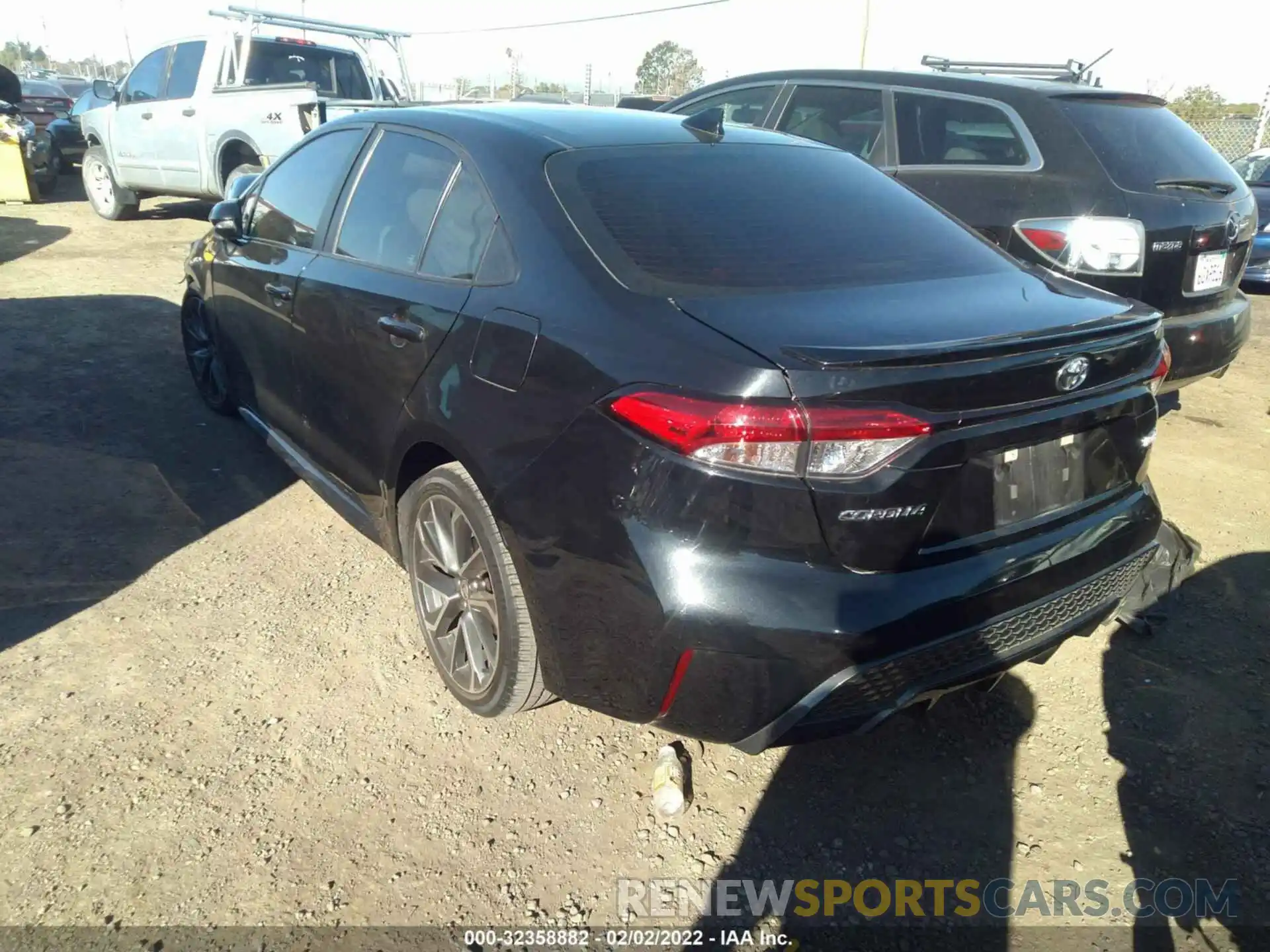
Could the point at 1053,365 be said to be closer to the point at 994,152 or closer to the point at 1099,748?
the point at 1099,748

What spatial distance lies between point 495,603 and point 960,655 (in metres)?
1.19

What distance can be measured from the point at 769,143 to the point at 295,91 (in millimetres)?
7137

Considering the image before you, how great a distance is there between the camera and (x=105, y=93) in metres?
11.8

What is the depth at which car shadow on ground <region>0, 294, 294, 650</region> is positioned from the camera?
3498 millimetres

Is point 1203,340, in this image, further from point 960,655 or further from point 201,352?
point 201,352

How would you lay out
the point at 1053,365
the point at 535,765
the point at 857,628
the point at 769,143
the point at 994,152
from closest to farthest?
the point at 857,628
the point at 1053,365
the point at 535,765
the point at 769,143
the point at 994,152

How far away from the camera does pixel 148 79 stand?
426 inches

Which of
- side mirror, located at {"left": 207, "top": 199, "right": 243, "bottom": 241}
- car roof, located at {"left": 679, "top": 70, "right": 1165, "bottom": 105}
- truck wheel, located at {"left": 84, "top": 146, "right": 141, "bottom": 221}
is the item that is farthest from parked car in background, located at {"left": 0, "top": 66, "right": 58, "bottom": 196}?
car roof, located at {"left": 679, "top": 70, "right": 1165, "bottom": 105}

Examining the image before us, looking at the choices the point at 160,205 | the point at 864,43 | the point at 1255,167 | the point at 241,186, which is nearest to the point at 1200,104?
the point at 864,43

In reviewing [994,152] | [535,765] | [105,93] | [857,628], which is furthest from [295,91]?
[857,628]

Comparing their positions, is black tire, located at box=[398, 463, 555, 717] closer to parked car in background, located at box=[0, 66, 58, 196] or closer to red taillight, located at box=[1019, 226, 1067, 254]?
red taillight, located at box=[1019, 226, 1067, 254]

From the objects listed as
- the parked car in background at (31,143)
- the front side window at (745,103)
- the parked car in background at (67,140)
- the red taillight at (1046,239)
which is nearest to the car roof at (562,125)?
the red taillight at (1046,239)

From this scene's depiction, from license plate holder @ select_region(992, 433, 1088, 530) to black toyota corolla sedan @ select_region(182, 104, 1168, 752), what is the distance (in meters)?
0.01

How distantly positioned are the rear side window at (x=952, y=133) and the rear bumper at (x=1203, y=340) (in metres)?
1.10
